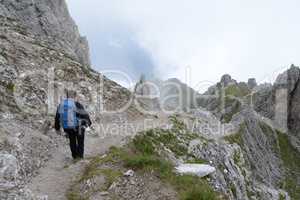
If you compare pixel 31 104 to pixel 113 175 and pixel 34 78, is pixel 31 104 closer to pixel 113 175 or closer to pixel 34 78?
pixel 34 78

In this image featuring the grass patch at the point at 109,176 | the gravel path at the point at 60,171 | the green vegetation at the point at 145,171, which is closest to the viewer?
the green vegetation at the point at 145,171

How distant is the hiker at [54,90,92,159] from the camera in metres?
19.8

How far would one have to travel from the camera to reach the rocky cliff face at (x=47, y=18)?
179ft

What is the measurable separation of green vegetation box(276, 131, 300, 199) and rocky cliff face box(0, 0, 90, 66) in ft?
124

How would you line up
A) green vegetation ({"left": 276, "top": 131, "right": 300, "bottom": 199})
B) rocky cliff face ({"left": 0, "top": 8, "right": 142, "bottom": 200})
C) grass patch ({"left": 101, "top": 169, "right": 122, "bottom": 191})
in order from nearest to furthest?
1. grass patch ({"left": 101, "top": 169, "right": 122, "bottom": 191})
2. rocky cliff face ({"left": 0, "top": 8, "right": 142, "bottom": 200})
3. green vegetation ({"left": 276, "top": 131, "right": 300, "bottom": 199})

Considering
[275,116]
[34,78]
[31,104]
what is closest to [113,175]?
[31,104]

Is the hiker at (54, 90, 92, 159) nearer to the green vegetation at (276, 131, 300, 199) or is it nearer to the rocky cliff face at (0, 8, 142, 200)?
the rocky cliff face at (0, 8, 142, 200)

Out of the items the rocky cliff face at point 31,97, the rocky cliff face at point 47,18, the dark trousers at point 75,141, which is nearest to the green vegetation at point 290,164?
the rocky cliff face at point 31,97

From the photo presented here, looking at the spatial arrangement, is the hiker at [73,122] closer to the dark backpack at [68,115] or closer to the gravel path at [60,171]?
the dark backpack at [68,115]

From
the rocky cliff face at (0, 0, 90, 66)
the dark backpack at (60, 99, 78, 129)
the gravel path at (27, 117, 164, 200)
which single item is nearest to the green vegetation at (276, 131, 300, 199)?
the rocky cliff face at (0, 0, 90, 66)

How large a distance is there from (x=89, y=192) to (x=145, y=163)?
102 inches

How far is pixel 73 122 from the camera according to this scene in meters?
19.8

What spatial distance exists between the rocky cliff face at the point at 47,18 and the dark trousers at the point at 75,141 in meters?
30.0

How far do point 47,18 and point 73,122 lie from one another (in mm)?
44501
